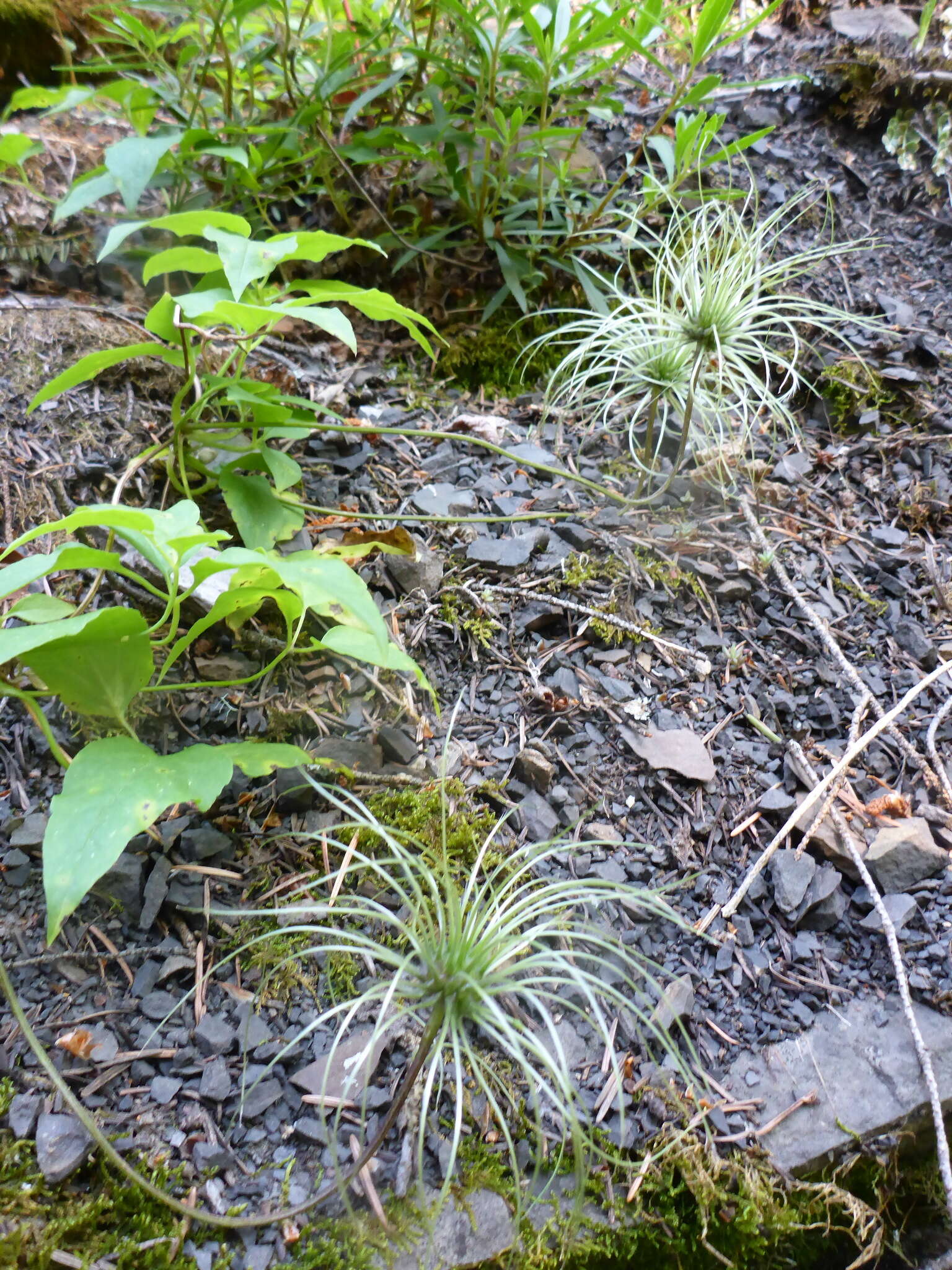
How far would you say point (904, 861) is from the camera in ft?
3.95

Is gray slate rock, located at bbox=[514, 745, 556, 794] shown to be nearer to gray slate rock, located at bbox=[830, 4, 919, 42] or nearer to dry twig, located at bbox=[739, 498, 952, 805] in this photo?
dry twig, located at bbox=[739, 498, 952, 805]

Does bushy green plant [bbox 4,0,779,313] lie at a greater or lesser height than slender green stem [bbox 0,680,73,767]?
greater

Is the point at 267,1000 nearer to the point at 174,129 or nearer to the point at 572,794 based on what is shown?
the point at 572,794

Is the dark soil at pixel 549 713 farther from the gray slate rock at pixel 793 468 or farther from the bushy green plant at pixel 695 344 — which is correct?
the bushy green plant at pixel 695 344

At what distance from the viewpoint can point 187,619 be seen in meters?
1.32

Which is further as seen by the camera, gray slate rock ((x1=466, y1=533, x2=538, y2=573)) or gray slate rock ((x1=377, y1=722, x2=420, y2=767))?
gray slate rock ((x1=466, y1=533, x2=538, y2=573))

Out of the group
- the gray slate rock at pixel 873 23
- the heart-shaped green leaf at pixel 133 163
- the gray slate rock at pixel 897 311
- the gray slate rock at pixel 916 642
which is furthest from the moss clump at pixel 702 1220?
the gray slate rock at pixel 873 23

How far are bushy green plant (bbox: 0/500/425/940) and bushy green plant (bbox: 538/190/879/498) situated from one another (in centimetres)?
74

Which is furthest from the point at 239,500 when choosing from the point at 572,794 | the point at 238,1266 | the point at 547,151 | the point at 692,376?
the point at 547,151

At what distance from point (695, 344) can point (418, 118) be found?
3.54ft

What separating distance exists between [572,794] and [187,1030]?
1.98 feet

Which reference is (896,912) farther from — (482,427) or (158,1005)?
(482,427)

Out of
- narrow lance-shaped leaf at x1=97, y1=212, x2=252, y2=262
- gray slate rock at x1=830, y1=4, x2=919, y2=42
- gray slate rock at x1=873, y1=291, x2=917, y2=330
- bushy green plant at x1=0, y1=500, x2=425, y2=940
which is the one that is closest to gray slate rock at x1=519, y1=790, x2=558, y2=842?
bushy green plant at x1=0, y1=500, x2=425, y2=940

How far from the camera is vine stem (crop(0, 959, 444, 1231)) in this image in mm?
810
